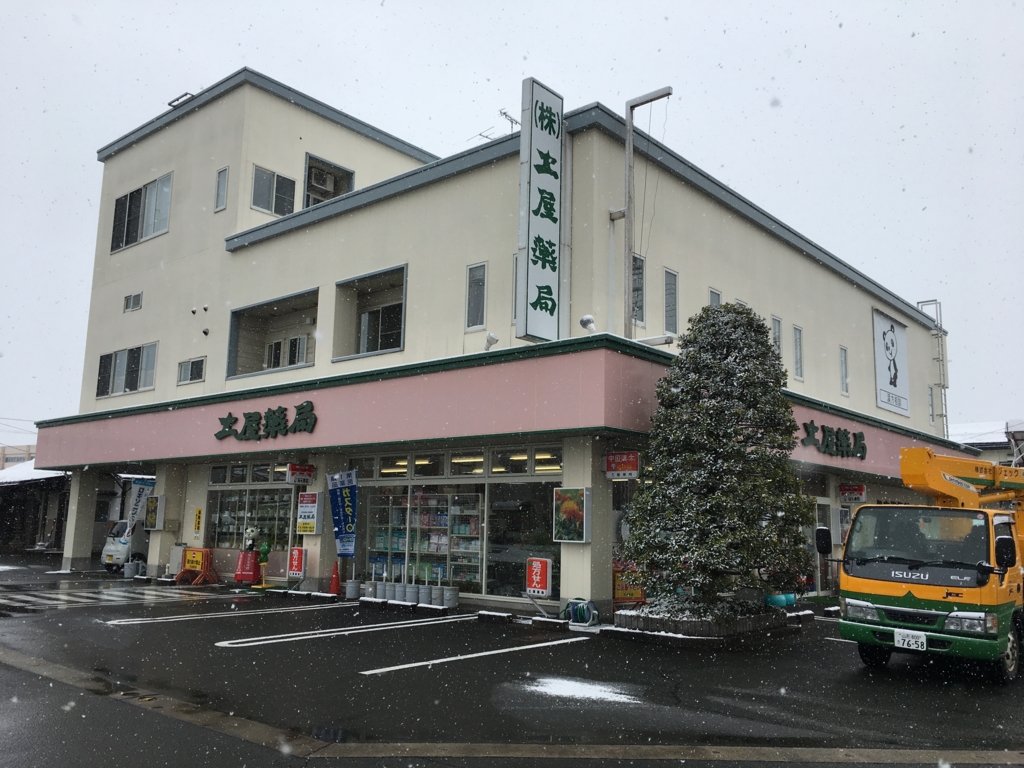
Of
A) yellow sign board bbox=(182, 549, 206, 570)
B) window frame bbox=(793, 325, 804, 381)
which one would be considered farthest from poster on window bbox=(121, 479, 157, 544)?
window frame bbox=(793, 325, 804, 381)

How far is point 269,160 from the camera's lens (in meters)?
21.9

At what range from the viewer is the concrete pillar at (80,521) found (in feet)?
82.6

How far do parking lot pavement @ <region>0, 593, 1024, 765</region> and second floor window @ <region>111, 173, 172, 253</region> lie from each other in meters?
14.1

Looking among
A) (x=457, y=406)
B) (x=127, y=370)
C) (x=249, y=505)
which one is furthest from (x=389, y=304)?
(x=127, y=370)

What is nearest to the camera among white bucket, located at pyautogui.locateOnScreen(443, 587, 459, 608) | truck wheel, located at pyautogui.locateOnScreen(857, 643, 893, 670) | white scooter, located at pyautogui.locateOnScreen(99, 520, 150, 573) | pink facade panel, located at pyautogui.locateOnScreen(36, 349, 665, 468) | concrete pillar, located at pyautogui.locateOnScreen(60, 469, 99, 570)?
truck wheel, located at pyautogui.locateOnScreen(857, 643, 893, 670)

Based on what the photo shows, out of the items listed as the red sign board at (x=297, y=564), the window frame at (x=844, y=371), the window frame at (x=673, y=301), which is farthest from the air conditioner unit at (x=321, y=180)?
the window frame at (x=844, y=371)

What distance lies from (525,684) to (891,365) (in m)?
19.9

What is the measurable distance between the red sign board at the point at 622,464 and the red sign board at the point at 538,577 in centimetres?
197

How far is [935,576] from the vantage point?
9.03 metres

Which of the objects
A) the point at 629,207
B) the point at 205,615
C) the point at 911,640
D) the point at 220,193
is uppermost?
the point at 220,193

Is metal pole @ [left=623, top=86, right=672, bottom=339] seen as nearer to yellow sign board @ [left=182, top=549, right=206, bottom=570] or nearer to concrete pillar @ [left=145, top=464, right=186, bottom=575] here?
yellow sign board @ [left=182, top=549, right=206, bottom=570]

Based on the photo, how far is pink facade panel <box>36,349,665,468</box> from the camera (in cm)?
1248

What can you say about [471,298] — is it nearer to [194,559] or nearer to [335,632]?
[335,632]

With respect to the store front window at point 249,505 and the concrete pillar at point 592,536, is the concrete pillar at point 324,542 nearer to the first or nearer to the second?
the store front window at point 249,505
